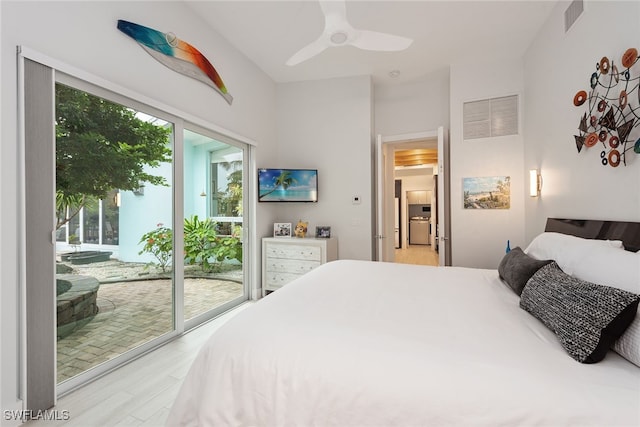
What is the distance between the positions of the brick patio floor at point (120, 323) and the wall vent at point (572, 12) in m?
4.12

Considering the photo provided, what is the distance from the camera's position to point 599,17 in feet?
6.46

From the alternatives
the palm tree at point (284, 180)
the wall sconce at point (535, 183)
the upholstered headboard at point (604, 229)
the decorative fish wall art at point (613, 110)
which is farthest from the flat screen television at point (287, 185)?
the decorative fish wall art at point (613, 110)

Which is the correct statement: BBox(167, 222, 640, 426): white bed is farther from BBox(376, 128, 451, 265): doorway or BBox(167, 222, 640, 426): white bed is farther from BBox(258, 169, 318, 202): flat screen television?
BBox(258, 169, 318, 202): flat screen television

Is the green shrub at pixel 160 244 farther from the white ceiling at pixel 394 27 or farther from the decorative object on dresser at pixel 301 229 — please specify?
the white ceiling at pixel 394 27

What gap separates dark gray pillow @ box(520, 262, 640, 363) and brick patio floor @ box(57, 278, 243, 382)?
2.75 metres

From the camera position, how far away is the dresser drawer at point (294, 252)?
3.79 meters

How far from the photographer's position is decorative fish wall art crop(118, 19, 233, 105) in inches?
88.6

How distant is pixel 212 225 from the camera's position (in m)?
3.32

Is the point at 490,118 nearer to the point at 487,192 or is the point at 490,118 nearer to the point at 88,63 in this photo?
the point at 487,192

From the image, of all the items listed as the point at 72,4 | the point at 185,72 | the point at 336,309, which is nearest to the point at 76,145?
the point at 72,4

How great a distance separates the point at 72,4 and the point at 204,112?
124cm

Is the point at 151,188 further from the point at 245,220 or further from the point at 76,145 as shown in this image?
the point at 245,220

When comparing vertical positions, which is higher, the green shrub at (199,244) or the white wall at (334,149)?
the white wall at (334,149)

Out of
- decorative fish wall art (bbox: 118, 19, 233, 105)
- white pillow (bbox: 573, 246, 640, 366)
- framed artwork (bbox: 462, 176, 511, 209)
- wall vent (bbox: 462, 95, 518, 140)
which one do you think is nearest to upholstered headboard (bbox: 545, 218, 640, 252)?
white pillow (bbox: 573, 246, 640, 366)
